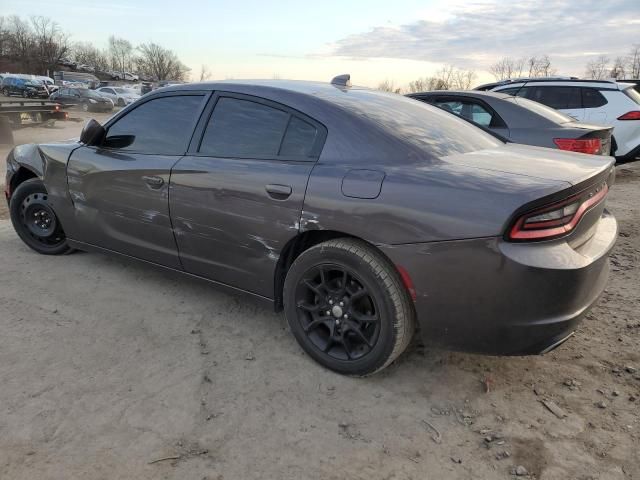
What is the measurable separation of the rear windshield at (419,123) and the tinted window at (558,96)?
6.23 meters

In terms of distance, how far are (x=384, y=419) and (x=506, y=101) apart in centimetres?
496

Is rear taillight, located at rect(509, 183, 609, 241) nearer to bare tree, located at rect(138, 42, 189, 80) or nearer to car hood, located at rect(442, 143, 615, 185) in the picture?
car hood, located at rect(442, 143, 615, 185)

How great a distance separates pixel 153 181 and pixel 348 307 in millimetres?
1625

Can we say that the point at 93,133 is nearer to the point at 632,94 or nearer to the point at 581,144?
the point at 581,144

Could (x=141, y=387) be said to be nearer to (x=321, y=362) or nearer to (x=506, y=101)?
(x=321, y=362)

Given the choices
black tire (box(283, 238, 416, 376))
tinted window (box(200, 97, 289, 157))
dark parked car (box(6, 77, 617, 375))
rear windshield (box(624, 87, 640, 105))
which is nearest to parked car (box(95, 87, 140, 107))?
rear windshield (box(624, 87, 640, 105))

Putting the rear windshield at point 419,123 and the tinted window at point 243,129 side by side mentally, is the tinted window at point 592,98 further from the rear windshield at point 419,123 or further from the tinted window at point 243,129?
the tinted window at point 243,129

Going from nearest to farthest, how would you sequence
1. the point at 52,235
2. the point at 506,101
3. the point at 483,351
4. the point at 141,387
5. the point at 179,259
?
the point at 483,351 < the point at 141,387 < the point at 179,259 < the point at 52,235 < the point at 506,101

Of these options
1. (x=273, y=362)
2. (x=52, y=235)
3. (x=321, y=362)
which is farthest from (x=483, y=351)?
(x=52, y=235)

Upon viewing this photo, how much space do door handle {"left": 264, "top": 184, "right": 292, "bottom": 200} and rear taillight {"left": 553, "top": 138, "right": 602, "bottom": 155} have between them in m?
4.01

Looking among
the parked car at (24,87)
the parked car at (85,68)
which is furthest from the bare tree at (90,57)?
the parked car at (24,87)

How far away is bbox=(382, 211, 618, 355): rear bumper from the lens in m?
2.14

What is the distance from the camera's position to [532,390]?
260 centimetres

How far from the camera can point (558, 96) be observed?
8742mm
